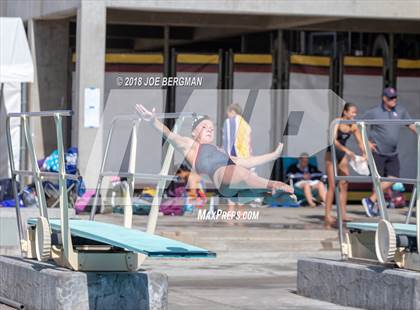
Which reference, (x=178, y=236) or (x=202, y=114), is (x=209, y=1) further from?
(x=202, y=114)

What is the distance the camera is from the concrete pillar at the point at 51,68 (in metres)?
20.9

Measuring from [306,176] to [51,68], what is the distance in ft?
16.1

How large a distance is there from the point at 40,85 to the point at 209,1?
4187 millimetres

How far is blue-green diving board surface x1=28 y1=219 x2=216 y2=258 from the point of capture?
25.8 feet

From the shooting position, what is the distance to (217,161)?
333 inches

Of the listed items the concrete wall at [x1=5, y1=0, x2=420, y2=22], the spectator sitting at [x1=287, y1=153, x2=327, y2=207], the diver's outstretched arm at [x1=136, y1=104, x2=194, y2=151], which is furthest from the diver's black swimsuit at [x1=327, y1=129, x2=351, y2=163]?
the diver's outstretched arm at [x1=136, y1=104, x2=194, y2=151]

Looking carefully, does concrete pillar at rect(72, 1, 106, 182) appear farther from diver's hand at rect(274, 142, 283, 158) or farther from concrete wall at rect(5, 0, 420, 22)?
diver's hand at rect(274, 142, 283, 158)

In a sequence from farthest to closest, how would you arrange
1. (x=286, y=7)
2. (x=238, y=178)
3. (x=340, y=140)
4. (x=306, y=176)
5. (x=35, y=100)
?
(x=35, y=100)
(x=306, y=176)
(x=286, y=7)
(x=340, y=140)
(x=238, y=178)

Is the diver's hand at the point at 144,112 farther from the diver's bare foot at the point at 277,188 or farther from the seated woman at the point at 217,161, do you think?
the diver's bare foot at the point at 277,188

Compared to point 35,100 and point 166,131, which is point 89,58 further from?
point 166,131

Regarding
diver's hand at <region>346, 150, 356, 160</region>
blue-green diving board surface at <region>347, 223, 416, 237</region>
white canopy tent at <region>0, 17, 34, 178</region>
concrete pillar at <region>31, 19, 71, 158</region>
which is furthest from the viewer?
concrete pillar at <region>31, 19, 71, 158</region>

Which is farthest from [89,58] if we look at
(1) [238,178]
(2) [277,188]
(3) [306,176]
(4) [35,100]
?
(1) [238,178]

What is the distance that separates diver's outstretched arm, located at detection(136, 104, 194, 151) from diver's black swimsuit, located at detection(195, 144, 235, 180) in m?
0.17

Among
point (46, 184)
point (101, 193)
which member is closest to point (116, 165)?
point (101, 193)
